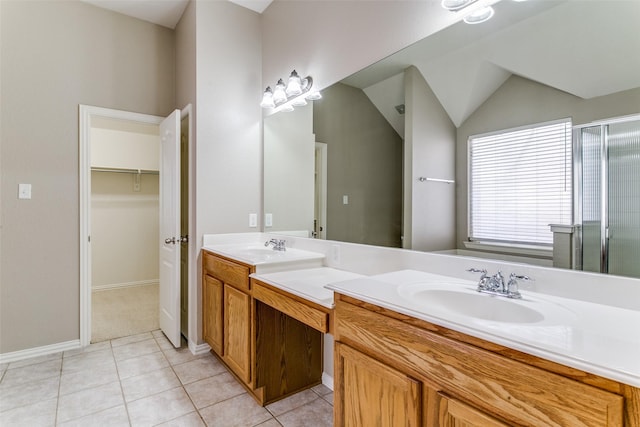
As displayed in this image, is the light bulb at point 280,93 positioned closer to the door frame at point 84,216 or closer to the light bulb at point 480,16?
the light bulb at point 480,16

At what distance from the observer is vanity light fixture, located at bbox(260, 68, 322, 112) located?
7.43ft

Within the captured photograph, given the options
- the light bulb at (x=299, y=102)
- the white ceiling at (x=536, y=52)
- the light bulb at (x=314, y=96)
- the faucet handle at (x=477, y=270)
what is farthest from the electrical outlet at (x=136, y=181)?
the faucet handle at (x=477, y=270)

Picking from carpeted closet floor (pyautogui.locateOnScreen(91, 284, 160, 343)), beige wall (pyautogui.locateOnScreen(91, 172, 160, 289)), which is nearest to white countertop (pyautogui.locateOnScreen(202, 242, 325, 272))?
carpeted closet floor (pyautogui.locateOnScreen(91, 284, 160, 343))

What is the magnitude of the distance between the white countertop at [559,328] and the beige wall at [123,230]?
4.35 metres

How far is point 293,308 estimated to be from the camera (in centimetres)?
154

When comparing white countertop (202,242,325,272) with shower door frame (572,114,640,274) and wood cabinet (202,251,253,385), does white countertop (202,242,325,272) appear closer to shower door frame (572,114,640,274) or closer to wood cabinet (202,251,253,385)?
wood cabinet (202,251,253,385)

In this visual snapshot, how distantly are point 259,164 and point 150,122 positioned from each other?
1172 mm

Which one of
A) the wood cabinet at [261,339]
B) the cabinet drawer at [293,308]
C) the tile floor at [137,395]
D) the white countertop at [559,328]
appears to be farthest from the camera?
the wood cabinet at [261,339]

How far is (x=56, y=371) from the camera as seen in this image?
2277 millimetres

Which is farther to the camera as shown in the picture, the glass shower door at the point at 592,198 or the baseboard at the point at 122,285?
the baseboard at the point at 122,285

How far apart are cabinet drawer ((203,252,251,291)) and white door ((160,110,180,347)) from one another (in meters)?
0.33

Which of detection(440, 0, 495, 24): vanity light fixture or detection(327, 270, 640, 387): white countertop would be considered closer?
detection(327, 270, 640, 387): white countertop

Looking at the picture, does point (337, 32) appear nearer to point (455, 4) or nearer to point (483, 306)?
point (455, 4)

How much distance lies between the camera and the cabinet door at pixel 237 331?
190 centimetres
